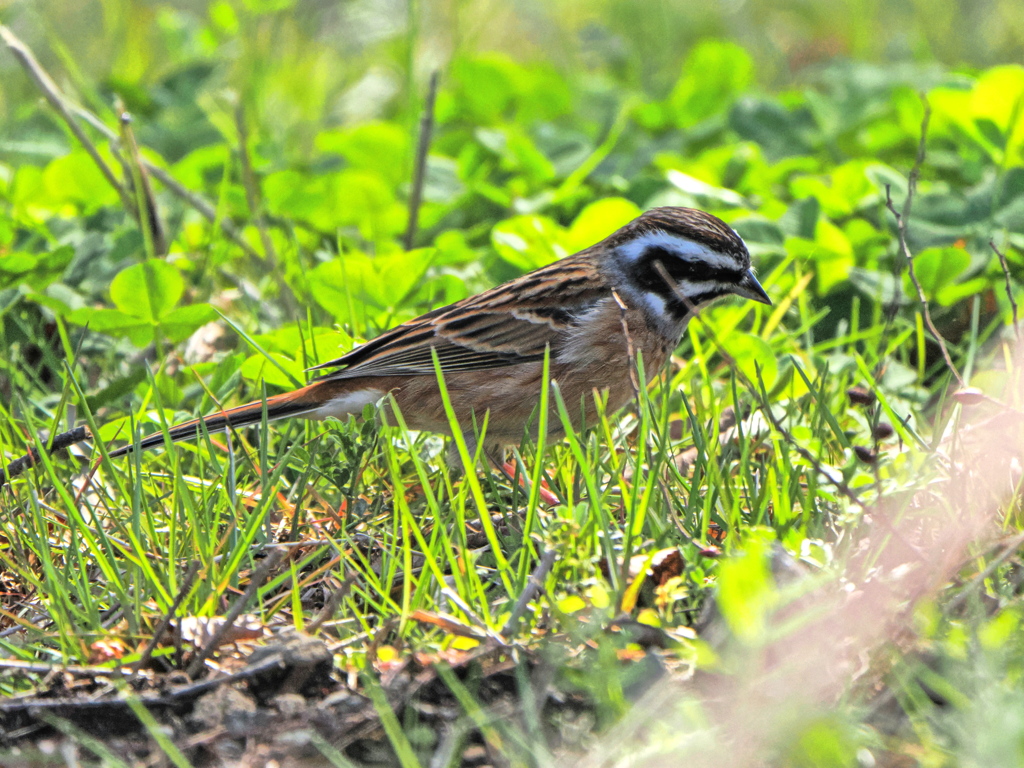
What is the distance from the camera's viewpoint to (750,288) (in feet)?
16.2

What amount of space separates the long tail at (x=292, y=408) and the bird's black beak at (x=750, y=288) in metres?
1.60

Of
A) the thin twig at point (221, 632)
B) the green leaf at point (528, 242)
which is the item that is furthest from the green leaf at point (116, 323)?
the thin twig at point (221, 632)

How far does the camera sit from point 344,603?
3.22 m

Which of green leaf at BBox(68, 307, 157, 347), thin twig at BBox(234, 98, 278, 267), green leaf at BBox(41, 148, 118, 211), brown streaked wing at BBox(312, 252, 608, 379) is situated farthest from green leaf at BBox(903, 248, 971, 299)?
green leaf at BBox(41, 148, 118, 211)

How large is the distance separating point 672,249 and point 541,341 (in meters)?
0.70

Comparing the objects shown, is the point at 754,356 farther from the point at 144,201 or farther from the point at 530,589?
the point at 144,201

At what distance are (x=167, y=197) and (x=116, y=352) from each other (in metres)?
2.21

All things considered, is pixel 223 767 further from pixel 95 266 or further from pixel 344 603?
pixel 95 266

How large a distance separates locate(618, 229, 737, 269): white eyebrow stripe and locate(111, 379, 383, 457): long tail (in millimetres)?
1284

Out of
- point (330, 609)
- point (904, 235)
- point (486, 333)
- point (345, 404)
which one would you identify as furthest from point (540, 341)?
point (330, 609)

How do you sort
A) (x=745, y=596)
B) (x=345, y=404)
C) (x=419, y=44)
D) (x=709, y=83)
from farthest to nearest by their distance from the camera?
(x=419, y=44), (x=709, y=83), (x=345, y=404), (x=745, y=596)

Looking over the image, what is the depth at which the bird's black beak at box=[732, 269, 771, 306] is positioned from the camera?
16.2 ft

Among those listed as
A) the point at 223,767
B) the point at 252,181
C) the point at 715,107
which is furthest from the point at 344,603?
the point at 715,107

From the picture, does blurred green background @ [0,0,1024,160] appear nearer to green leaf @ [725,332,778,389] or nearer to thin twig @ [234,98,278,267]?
thin twig @ [234,98,278,267]
